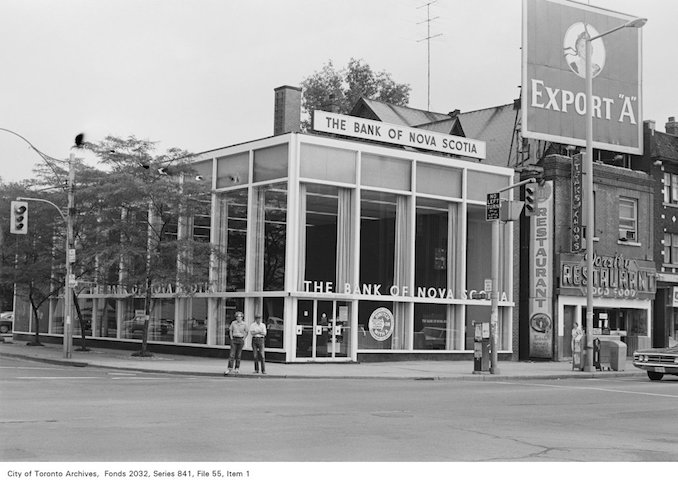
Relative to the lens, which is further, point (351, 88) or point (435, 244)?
point (351, 88)

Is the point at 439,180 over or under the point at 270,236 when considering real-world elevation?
over

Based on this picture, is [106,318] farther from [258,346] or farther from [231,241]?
[258,346]

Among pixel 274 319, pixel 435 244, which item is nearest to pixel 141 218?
pixel 274 319

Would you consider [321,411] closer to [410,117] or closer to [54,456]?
[54,456]

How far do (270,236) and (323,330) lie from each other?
3943mm

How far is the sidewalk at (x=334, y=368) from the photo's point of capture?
26062 millimetres

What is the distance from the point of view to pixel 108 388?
64.4 feet

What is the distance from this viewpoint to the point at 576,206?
36.3 meters

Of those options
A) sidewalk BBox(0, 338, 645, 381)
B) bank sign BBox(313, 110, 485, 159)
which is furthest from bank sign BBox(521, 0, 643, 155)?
sidewalk BBox(0, 338, 645, 381)

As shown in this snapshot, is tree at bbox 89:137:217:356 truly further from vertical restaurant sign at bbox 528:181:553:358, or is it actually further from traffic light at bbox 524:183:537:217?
vertical restaurant sign at bbox 528:181:553:358

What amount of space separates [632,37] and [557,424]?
3244 cm

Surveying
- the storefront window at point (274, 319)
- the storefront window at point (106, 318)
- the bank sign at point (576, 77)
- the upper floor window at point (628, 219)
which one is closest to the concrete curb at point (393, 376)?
the storefront window at point (274, 319)

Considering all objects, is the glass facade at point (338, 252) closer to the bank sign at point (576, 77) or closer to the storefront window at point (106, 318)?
the storefront window at point (106, 318)
